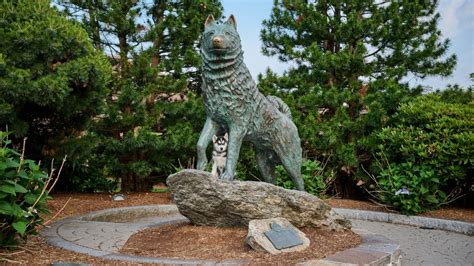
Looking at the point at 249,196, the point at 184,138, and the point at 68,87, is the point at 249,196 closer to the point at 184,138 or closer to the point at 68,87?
the point at 68,87

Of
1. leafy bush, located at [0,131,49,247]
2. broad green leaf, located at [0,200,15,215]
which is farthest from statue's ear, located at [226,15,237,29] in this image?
broad green leaf, located at [0,200,15,215]

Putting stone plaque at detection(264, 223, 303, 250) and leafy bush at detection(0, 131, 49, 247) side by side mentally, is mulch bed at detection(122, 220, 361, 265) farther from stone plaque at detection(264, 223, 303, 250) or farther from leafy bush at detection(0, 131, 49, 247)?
leafy bush at detection(0, 131, 49, 247)

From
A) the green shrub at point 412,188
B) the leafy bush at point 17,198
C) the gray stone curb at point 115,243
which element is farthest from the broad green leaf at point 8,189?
the green shrub at point 412,188

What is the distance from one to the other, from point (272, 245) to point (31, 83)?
3.92 metres

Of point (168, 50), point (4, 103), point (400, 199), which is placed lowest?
point (400, 199)

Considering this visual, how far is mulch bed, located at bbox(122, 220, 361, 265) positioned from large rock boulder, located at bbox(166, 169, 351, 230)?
0.12m

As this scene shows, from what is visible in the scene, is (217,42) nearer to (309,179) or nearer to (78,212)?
(78,212)

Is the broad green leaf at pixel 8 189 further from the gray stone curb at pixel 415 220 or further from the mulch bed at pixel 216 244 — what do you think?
the gray stone curb at pixel 415 220

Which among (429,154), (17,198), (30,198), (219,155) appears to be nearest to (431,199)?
(429,154)

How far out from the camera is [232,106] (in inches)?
193

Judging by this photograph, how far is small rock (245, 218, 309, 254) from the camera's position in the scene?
4.09m

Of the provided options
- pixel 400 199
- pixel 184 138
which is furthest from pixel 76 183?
pixel 400 199

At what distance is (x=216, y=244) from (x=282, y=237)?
63 centimetres

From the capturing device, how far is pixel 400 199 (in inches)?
287
